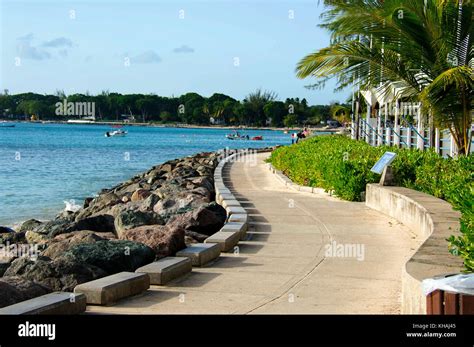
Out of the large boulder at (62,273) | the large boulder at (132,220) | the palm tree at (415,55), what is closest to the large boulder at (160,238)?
the large boulder at (62,273)

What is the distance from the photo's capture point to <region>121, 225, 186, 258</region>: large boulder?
939 centimetres

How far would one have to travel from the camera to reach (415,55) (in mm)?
15953

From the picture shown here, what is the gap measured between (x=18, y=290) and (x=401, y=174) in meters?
10.0

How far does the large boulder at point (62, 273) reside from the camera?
7883 mm

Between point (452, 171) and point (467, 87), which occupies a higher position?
point (467, 87)

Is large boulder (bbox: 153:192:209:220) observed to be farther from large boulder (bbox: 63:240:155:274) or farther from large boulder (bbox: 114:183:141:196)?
large boulder (bbox: 114:183:141:196)

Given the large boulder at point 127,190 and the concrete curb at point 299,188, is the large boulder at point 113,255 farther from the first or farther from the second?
the large boulder at point 127,190

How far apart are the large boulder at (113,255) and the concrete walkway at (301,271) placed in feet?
2.10

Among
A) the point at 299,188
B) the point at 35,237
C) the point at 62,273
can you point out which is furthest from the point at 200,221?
the point at 299,188

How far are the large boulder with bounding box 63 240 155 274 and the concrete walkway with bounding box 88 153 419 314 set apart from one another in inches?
25.2

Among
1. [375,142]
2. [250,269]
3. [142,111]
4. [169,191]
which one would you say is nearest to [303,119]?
[142,111]

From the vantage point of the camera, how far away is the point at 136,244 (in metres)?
9.00
